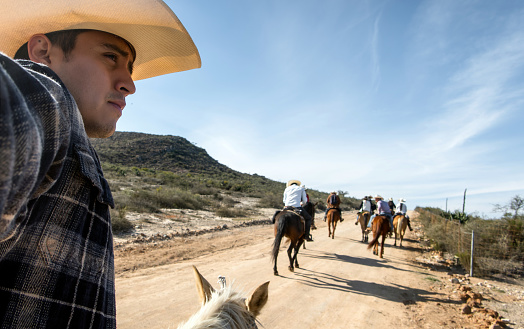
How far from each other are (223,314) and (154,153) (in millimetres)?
49904

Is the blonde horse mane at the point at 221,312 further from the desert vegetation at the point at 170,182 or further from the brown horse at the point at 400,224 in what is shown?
the brown horse at the point at 400,224

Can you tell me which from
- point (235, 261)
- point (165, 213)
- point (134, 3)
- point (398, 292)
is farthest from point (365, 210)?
point (134, 3)

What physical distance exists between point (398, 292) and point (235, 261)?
4038mm

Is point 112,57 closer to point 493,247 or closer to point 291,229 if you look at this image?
point 291,229

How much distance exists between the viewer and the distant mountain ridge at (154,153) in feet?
139

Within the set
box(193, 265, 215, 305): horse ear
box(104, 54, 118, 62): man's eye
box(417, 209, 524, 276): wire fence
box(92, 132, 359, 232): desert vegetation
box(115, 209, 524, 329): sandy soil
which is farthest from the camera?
box(92, 132, 359, 232): desert vegetation

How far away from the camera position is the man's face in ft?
3.04

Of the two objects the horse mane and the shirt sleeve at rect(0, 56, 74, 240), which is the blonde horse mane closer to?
the horse mane

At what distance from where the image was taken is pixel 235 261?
7395 mm

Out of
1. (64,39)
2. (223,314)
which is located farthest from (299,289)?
(64,39)

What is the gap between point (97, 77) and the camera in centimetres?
97

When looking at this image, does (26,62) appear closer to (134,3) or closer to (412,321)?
(134,3)

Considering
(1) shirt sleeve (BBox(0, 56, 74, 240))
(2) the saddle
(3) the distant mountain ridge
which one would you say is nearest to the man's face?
(1) shirt sleeve (BBox(0, 56, 74, 240))

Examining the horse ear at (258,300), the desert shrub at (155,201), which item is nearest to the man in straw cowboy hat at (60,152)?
the horse ear at (258,300)
